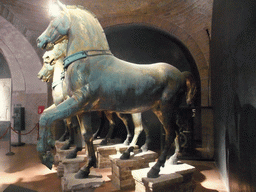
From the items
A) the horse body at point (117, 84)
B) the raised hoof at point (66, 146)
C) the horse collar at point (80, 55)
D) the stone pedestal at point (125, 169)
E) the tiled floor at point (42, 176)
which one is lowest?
the tiled floor at point (42, 176)

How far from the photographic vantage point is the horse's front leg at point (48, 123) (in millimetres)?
2008

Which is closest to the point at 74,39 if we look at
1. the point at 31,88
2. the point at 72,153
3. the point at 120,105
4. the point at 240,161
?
the point at 120,105

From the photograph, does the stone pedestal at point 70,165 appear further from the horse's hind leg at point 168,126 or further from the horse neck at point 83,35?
the horse neck at point 83,35

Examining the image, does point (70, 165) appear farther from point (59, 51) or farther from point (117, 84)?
point (59, 51)

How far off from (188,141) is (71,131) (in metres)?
3.18

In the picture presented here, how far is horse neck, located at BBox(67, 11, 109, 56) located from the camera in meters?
2.37

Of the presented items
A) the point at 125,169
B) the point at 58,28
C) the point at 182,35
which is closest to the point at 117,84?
the point at 58,28

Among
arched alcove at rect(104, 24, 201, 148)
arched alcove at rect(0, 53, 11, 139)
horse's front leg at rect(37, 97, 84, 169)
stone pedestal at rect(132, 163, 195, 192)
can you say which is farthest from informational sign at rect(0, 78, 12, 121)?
stone pedestal at rect(132, 163, 195, 192)

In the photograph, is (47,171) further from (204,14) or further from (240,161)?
(204,14)

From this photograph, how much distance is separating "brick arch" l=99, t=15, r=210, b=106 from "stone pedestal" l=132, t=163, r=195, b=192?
3247 mm

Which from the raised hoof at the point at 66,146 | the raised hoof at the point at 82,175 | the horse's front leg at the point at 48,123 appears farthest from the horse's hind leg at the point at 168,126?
the raised hoof at the point at 66,146

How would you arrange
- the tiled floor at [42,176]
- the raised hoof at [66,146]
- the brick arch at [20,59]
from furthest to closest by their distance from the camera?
1. the brick arch at [20,59]
2. the raised hoof at [66,146]
3. the tiled floor at [42,176]

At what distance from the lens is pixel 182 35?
5.98m

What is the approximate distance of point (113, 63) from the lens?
241 cm
